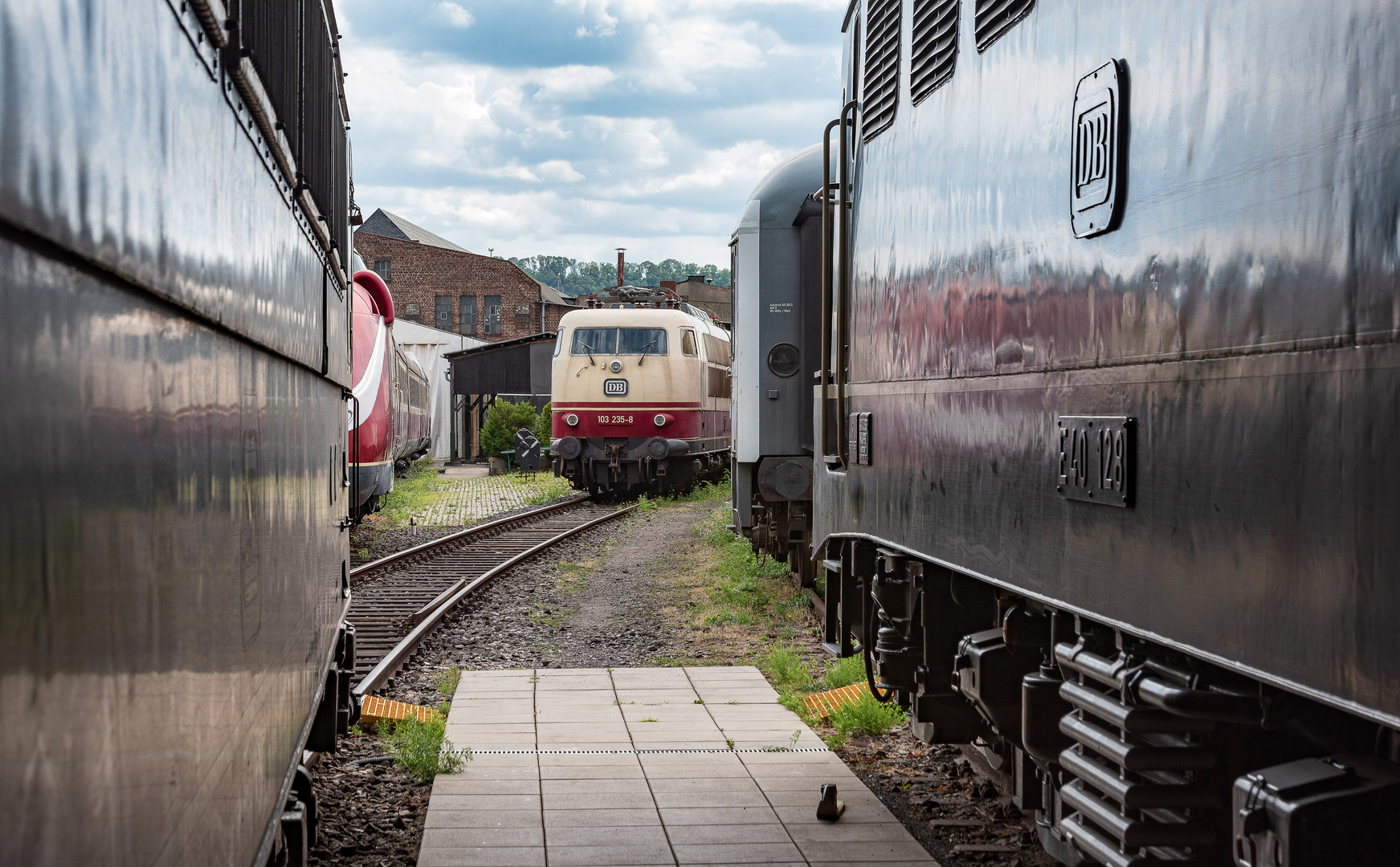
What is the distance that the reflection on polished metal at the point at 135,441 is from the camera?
4.28 feet

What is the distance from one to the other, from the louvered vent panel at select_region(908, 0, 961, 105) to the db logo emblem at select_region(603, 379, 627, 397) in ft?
64.8

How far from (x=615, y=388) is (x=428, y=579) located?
10909 mm

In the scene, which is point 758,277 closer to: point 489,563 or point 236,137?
point 489,563

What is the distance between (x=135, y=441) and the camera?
1812 millimetres

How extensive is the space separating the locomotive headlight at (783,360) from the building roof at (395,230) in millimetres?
55098

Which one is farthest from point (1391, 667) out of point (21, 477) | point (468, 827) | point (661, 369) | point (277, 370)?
point (661, 369)

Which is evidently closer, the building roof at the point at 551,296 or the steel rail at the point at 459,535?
the steel rail at the point at 459,535

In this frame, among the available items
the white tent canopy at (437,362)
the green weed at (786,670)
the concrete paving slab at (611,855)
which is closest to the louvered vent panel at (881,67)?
the concrete paving slab at (611,855)

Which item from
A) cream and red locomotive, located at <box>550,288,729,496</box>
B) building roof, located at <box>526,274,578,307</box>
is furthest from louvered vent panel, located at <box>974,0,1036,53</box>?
building roof, located at <box>526,274,578,307</box>

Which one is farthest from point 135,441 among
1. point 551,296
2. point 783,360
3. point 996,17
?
point 551,296

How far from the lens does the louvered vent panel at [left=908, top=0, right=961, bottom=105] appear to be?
14.4ft

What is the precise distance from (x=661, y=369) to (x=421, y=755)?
18044 millimetres

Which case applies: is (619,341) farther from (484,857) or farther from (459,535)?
(484,857)

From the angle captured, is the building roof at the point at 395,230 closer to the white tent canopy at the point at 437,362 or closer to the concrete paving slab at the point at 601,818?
the white tent canopy at the point at 437,362
